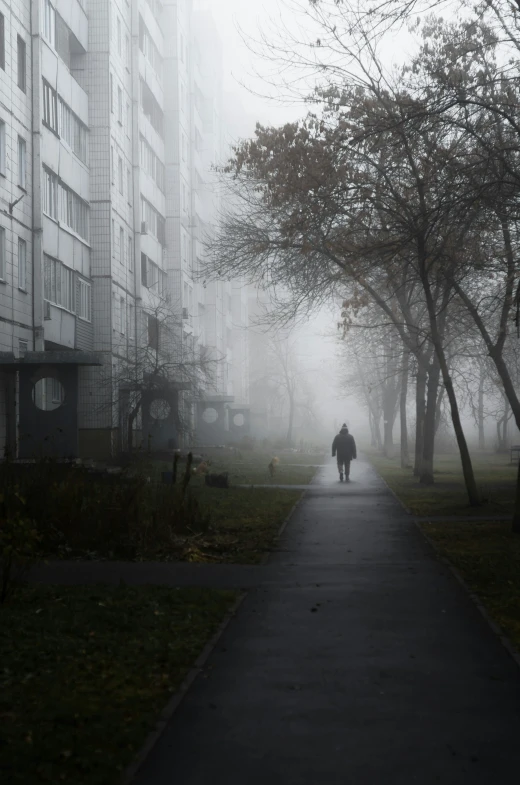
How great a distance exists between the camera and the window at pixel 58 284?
32.1 meters

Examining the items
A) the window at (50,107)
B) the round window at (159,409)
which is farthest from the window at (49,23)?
the round window at (159,409)

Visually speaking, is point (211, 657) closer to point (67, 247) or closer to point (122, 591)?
point (122, 591)

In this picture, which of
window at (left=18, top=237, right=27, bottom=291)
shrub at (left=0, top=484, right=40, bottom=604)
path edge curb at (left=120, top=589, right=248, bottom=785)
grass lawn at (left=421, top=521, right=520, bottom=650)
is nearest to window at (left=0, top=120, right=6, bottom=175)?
window at (left=18, top=237, right=27, bottom=291)

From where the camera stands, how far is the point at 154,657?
712 centimetres

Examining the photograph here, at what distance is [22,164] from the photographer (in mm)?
30594

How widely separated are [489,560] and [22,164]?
22.5 metres

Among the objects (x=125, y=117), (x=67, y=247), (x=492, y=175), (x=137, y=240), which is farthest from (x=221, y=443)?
(x=492, y=175)

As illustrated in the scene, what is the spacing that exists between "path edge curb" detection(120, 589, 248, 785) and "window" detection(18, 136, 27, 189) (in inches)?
945

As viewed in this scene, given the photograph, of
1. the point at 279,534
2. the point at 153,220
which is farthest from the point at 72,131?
the point at 279,534

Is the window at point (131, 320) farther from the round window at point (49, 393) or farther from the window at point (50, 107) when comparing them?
the window at point (50, 107)

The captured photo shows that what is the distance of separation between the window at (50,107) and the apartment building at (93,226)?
0.09m

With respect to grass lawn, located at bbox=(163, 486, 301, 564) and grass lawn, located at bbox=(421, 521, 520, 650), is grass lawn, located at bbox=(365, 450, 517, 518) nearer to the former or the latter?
grass lawn, located at bbox=(421, 521, 520, 650)

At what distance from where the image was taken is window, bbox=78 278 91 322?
3684 centimetres

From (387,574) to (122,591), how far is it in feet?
9.99
